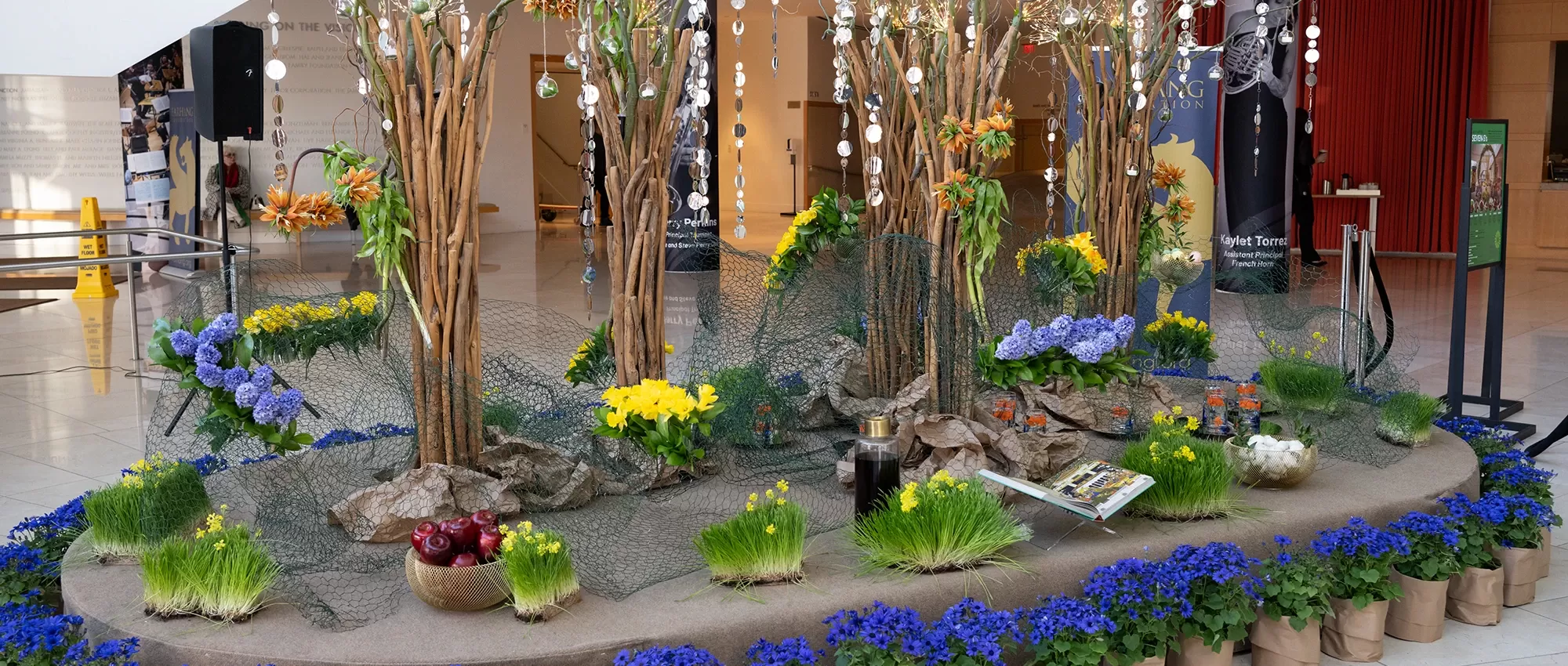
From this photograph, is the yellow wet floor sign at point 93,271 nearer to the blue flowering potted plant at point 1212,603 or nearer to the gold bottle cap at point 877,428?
the gold bottle cap at point 877,428

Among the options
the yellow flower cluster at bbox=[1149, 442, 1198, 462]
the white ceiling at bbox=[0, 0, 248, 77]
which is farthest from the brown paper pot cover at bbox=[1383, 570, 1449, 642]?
the white ceiling at bbox=[0, 0, 248, 77]

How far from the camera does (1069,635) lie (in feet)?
8.82

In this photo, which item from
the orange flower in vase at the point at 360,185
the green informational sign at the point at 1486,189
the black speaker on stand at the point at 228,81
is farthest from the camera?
the black speaker on stand at the point at 228,81

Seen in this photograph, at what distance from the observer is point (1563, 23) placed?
12.6m

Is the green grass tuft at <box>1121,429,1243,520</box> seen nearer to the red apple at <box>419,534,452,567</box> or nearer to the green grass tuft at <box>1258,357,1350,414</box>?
the green grass tuft at <box>1258,357,1350,414</box>

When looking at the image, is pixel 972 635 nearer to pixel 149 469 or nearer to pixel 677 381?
pixel 677 381

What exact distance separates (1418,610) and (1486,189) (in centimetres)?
268

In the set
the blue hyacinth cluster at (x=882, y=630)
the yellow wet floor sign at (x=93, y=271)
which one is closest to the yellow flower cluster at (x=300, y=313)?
the blue hyacinth cluster at (x=882, y=630)

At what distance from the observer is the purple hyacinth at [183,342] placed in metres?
3.05

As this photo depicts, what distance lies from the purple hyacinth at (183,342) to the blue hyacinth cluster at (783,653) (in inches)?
60.7

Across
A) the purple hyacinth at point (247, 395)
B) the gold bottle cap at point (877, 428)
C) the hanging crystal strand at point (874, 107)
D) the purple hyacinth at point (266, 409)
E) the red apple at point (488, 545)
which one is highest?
the hanging crystal strand at point (874, 107)

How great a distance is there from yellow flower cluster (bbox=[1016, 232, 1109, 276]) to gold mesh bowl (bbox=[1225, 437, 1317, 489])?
999 mm

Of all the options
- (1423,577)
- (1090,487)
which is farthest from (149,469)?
(1423,577)

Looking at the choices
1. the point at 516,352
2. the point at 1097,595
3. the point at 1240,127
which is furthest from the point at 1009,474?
the point at 1240,127
